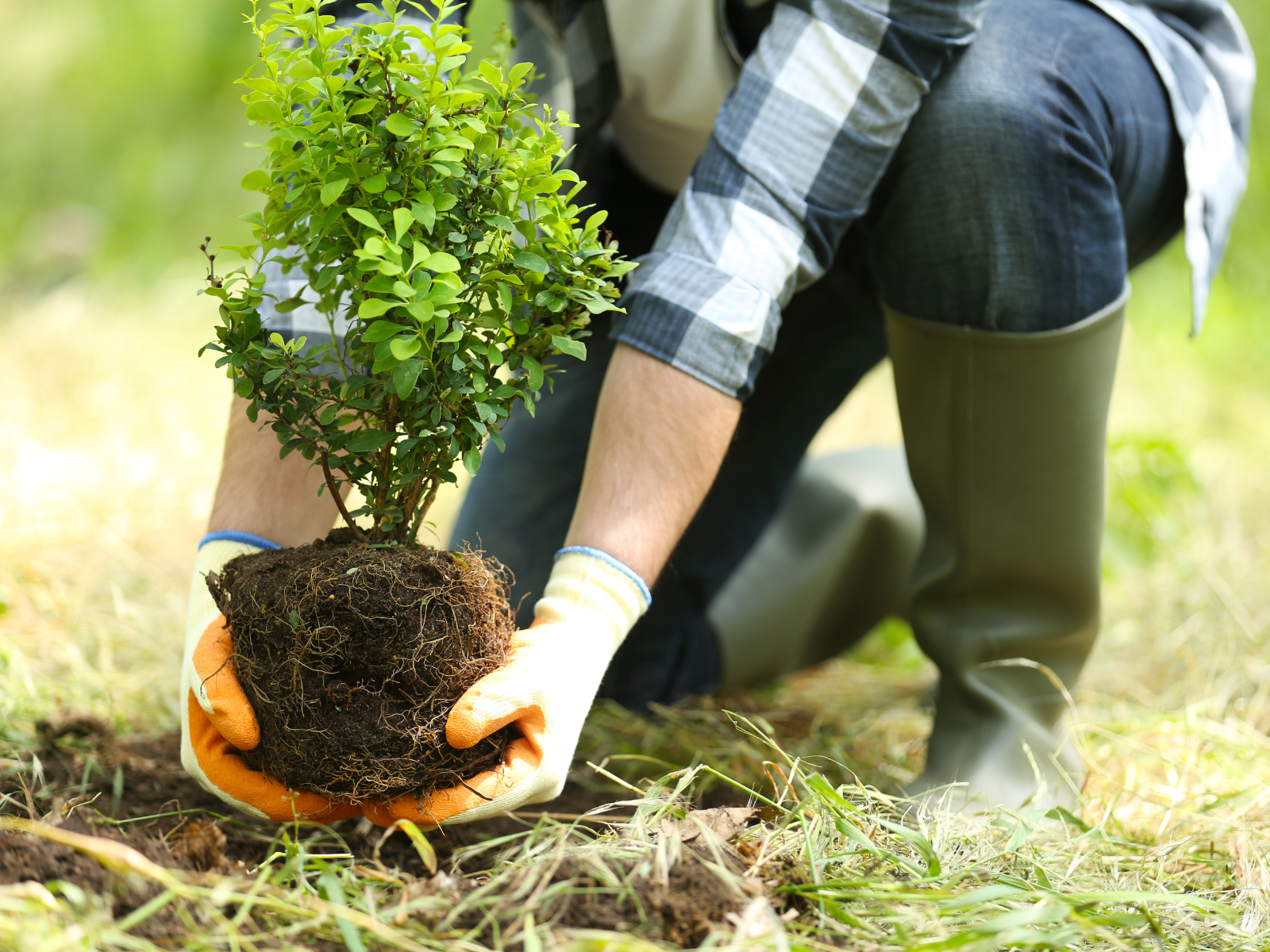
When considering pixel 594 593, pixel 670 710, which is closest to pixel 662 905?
pixel 594 593

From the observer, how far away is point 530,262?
3.45 ft

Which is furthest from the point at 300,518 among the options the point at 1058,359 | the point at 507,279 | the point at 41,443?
the point at 41,443

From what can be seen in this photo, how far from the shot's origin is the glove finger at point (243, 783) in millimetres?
1147

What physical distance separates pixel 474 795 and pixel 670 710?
91 cm

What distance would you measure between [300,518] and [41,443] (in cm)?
215

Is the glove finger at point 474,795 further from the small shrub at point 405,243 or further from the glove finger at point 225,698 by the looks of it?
the small shrub at point 405,243

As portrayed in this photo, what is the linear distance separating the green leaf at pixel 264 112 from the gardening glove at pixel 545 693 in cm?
60

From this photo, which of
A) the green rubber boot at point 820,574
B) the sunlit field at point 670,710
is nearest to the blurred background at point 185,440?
the sunlit field at point 670,710

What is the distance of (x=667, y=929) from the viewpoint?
94cm

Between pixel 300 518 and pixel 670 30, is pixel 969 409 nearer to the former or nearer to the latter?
pixel 670 30

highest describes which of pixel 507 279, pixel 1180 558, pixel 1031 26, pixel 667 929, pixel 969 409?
pixel 1031 26

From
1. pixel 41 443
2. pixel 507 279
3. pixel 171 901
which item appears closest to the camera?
pixel 171 901

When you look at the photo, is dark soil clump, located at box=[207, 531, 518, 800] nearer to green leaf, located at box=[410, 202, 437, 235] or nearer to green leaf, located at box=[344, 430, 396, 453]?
green leaf, located at box=[344, 430, 396, 453]

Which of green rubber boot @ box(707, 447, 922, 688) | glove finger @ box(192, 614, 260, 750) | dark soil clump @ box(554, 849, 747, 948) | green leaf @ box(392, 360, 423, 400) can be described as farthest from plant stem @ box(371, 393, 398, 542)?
green rubber boot @ box(707, 447, 922, 688)
